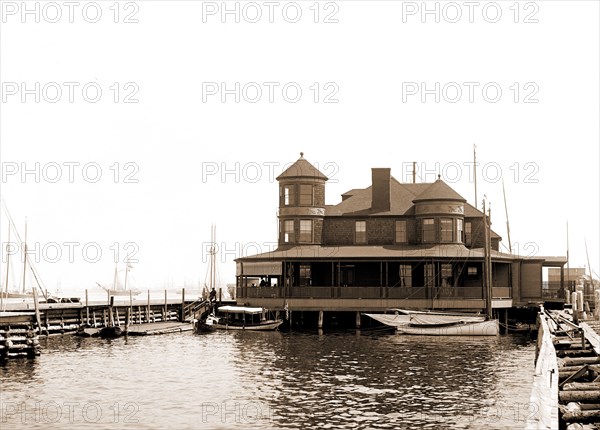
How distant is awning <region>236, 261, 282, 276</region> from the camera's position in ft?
187

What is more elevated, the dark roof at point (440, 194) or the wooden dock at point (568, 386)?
the dark roof at point (440, 194)

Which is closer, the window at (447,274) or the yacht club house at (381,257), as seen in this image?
the yacht club house at (381,257)

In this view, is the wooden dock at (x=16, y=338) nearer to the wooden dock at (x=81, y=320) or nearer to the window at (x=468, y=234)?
the wooden dock at (x=81, y=320)

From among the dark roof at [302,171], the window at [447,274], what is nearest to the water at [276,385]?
the window at [447,274]

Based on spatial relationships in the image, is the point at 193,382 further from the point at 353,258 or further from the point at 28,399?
the point at 353,258

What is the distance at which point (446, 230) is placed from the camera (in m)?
57.3

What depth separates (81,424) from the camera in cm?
2278

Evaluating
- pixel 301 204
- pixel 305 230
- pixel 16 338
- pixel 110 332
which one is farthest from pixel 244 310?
pixel 16 338

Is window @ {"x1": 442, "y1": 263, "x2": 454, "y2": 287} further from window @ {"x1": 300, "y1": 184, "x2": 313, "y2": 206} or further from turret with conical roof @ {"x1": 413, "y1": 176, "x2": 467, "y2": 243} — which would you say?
window @ {"x1": 300, "y1": 184, "x2": 313, "y2": 206}

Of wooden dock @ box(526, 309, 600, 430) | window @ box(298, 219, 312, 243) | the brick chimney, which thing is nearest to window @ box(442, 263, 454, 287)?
the brick chimney

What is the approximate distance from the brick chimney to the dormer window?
14.0 feet

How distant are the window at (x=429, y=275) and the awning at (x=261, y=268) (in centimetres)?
1157

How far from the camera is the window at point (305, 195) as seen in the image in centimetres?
6003

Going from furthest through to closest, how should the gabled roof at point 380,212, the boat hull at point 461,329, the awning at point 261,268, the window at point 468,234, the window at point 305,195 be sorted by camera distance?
the window at point 468,234, the gabled roof at point 380,212, the window at point 305,195, the awning at point 261,268, the boat hull at point 461,329
